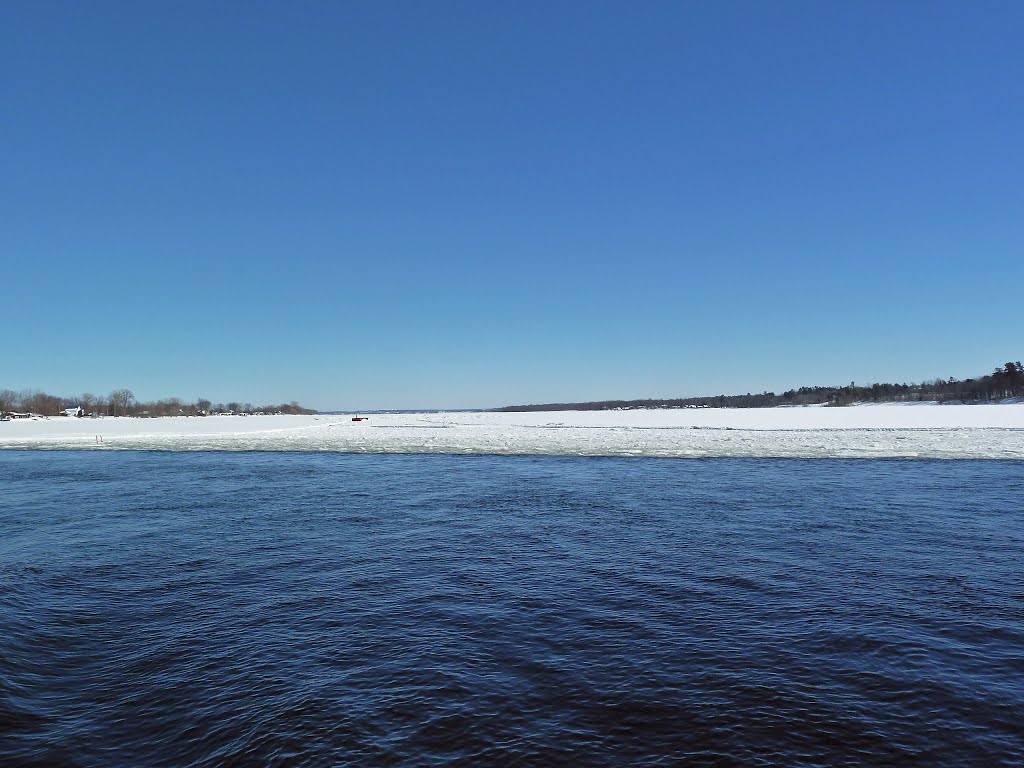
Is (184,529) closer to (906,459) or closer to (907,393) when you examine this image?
(906,459)

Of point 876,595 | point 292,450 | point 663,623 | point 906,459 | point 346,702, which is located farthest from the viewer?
point 292,450

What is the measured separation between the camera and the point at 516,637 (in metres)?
7.87

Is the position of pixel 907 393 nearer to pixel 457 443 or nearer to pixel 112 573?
pixel 457 443

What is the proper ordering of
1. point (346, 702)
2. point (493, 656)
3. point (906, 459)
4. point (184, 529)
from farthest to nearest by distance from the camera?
point (906, 459), point (184, 529), point (493, 656), point (346, 702)

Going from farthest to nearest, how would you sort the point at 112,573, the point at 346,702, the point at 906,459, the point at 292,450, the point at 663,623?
the point at 292,450 → the point at 906,459 → the point at 112,573 → the point at 663,623 → the point at 346,702

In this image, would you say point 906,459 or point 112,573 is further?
point 906,459

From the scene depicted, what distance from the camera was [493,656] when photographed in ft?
23.9

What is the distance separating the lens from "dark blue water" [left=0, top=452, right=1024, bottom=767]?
5582mm

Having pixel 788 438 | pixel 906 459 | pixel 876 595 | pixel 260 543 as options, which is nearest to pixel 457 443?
pixel 788 438

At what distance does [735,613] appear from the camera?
862cm

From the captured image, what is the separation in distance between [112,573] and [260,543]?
9.20 feet

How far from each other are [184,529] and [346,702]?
10.3 meters

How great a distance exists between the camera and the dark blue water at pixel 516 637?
5.58 metres

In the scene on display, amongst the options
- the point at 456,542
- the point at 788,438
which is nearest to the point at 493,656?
the point at 456,542
